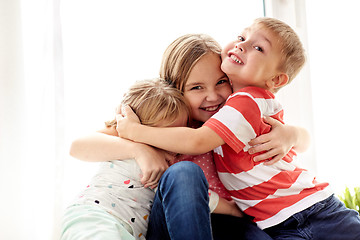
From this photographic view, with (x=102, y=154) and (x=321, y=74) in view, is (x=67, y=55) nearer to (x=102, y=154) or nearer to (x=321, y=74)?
(x=102, y=154)

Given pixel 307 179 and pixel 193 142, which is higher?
pixel 193 142

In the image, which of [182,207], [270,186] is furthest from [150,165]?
[270,186]

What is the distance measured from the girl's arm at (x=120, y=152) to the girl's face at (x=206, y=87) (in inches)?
7.9

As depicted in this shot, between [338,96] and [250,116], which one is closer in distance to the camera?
[250,116]

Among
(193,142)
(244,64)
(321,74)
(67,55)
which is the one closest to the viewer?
(193,142)

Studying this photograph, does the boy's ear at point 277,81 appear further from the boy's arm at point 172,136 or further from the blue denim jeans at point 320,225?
the blue denim jeans at point 320,225

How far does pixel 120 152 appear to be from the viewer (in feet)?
4.02

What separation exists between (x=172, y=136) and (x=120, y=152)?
18 cm

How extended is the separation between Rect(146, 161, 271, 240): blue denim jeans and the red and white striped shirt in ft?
0.34

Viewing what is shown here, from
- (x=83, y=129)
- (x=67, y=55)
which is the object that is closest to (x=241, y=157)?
(x=83, y=129)

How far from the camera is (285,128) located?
4.17 ft

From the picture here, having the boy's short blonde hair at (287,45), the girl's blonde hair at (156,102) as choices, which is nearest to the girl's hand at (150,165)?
the girl's blonde hair at (156,102)

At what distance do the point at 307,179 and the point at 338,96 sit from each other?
929mm

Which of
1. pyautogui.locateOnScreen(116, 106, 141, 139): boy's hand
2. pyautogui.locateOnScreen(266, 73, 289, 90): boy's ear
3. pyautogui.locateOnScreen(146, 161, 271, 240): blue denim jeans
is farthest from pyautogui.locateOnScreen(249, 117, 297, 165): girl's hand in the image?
pyautogui.locateOnScreen(116, 106, 141, 139): boy's hand
